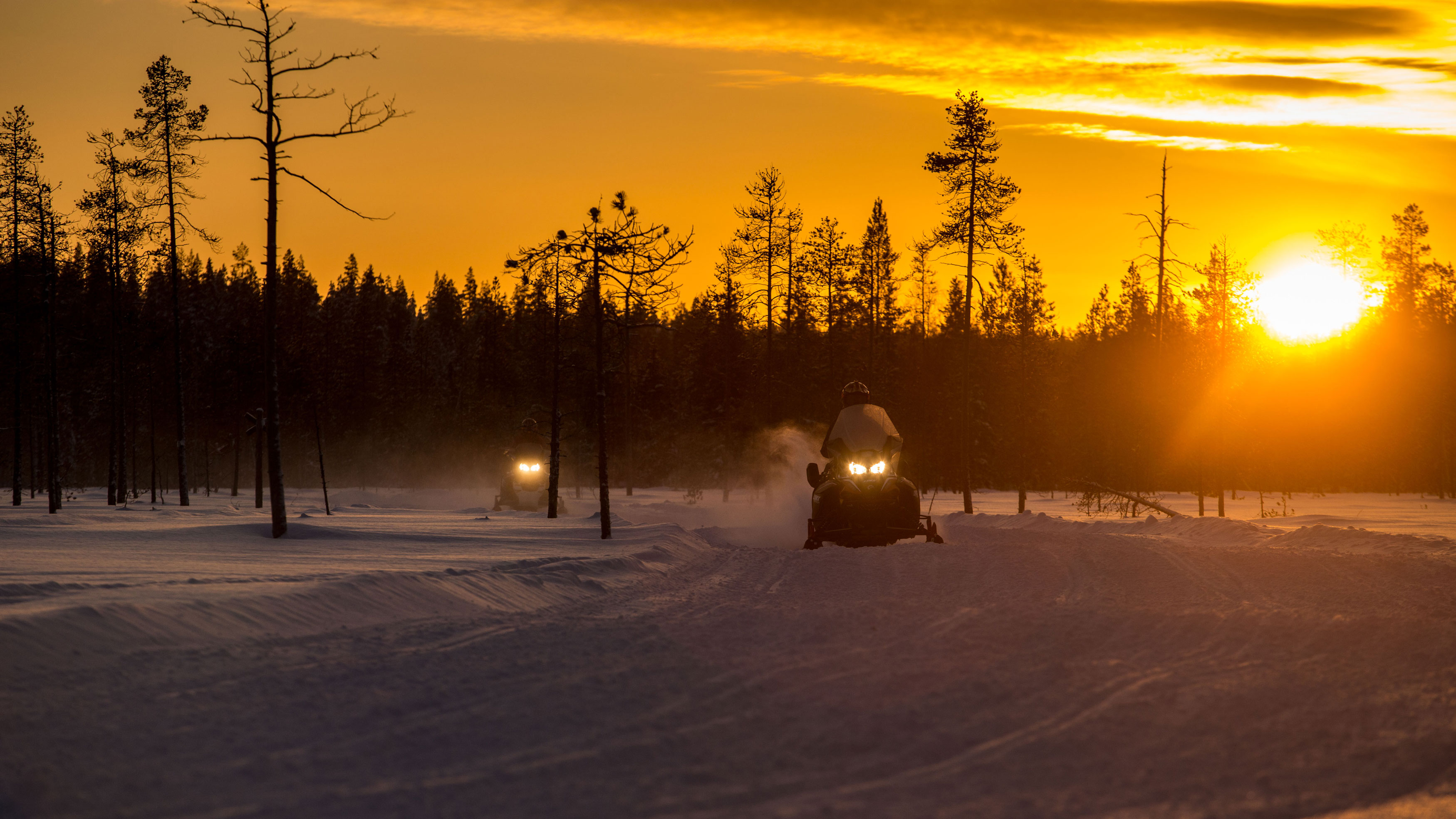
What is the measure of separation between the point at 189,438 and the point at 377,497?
3309 centimetres

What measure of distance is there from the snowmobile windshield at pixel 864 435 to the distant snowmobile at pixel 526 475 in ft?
70.5

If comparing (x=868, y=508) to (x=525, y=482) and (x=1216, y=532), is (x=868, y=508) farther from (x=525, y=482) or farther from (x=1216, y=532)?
(x=525, y=482)

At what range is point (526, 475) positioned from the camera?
41688mm

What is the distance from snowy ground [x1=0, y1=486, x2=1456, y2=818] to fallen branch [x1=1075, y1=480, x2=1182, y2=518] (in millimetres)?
16696

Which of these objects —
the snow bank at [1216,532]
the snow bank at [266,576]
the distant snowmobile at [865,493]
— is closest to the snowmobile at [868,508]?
the distant snowmobile at [865,493]

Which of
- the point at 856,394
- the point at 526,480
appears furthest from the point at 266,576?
the point at 526,480

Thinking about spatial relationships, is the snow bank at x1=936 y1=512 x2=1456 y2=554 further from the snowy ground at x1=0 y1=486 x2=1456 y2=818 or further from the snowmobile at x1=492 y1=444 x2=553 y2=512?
the snowmobile at x1=492 y1=444 x2=553 y2=512

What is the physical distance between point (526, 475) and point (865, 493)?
2306 centimetres

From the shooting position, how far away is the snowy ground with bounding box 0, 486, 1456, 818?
601 centimetres

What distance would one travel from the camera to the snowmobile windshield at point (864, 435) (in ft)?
71.5

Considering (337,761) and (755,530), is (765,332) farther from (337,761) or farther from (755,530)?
(337,761)

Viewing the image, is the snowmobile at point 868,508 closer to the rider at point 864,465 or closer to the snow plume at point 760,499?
the rider at point 864,465

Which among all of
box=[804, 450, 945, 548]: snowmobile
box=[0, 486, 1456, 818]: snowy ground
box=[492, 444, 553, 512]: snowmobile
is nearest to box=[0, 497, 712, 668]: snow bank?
box=[0, 486, 1456, 818]: snowy ground

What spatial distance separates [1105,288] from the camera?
282 ft
